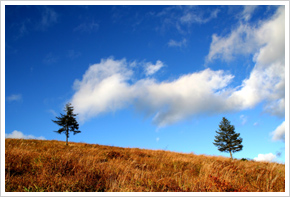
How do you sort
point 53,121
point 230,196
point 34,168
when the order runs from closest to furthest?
1. point 230,196
2. point 34,168
3. point 53,121

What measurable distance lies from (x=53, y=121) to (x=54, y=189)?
2772 centimetres

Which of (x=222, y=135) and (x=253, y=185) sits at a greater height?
(x=222, y=135)

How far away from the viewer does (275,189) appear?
565cm

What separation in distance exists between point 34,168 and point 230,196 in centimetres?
576

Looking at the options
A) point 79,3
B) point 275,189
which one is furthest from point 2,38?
point 275,189

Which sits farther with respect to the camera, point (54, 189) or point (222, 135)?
point (222, 135)

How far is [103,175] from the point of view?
17.3 ft

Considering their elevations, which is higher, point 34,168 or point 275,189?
point 34,168

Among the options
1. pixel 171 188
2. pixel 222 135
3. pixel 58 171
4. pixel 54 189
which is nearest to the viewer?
pixel 54 189

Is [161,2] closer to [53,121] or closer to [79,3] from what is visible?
[79,3]

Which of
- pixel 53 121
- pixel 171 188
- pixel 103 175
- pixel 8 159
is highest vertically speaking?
pixel 53 121

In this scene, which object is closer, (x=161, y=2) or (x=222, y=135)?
(x=161, y=2)

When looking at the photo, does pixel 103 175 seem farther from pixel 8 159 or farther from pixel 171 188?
pixel 8 159

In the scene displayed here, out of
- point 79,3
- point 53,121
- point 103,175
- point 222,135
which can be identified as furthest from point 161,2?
point 222,135
